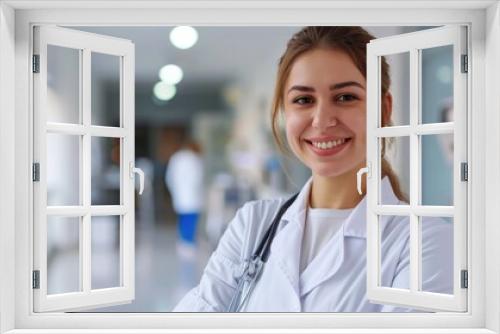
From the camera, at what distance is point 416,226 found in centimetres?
252

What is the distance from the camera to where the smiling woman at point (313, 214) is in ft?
11.8

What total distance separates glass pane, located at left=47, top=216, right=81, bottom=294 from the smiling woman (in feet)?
10.1

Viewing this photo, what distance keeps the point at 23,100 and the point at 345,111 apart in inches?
81.5

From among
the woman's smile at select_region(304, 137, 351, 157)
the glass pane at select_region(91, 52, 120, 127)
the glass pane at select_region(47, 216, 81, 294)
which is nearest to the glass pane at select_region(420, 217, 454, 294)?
the woman's smile at select_region(304, 137, 351, 157)

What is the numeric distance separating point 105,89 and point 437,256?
11.4 meters

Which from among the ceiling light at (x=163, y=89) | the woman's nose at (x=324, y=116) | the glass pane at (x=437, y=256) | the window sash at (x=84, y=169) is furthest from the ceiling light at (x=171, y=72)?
the window sash at (x=84, y=169)

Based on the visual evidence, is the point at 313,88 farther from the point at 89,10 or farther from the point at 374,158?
the point at 89,10

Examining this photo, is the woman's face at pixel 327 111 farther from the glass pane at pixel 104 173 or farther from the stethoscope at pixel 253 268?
the glass pane at pixel 104 173

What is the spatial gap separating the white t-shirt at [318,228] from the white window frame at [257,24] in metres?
1.51

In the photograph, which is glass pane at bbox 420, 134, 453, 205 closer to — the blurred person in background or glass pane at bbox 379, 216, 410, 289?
glass pane at bbox 379, 216, 410, 289

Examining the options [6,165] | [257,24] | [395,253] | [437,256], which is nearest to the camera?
[6,165]

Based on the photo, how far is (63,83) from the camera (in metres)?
8.64

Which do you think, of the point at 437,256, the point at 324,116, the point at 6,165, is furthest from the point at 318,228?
the point at 6,165

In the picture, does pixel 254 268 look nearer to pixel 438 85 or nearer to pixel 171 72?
pixel 438 85
